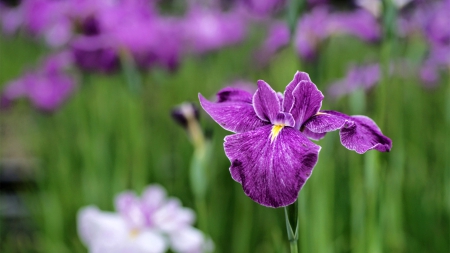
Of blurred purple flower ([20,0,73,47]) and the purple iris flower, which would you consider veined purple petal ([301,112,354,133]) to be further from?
blurred purple flower ([20,0,73,47])

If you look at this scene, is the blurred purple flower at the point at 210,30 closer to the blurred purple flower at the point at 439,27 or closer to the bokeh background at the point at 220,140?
the bokeh background at the point at 220,140

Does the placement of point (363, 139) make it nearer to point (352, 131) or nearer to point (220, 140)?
point (352, 131)

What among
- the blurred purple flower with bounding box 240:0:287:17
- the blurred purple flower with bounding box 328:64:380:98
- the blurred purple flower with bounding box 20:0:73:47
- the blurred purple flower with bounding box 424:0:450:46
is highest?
the blurred purple flower with bounding box 240:0:287:17

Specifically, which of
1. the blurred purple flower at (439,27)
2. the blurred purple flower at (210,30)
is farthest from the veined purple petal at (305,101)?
the blurred purple flower at (210,30)

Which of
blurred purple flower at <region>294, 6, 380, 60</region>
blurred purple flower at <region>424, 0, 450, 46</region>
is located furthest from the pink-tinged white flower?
blurred purple flower at <region>424, 0, 450, 46</region>

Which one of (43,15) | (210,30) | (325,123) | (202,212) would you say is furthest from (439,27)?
(210,30)

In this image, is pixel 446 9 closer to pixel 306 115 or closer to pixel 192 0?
pixel 306 115
